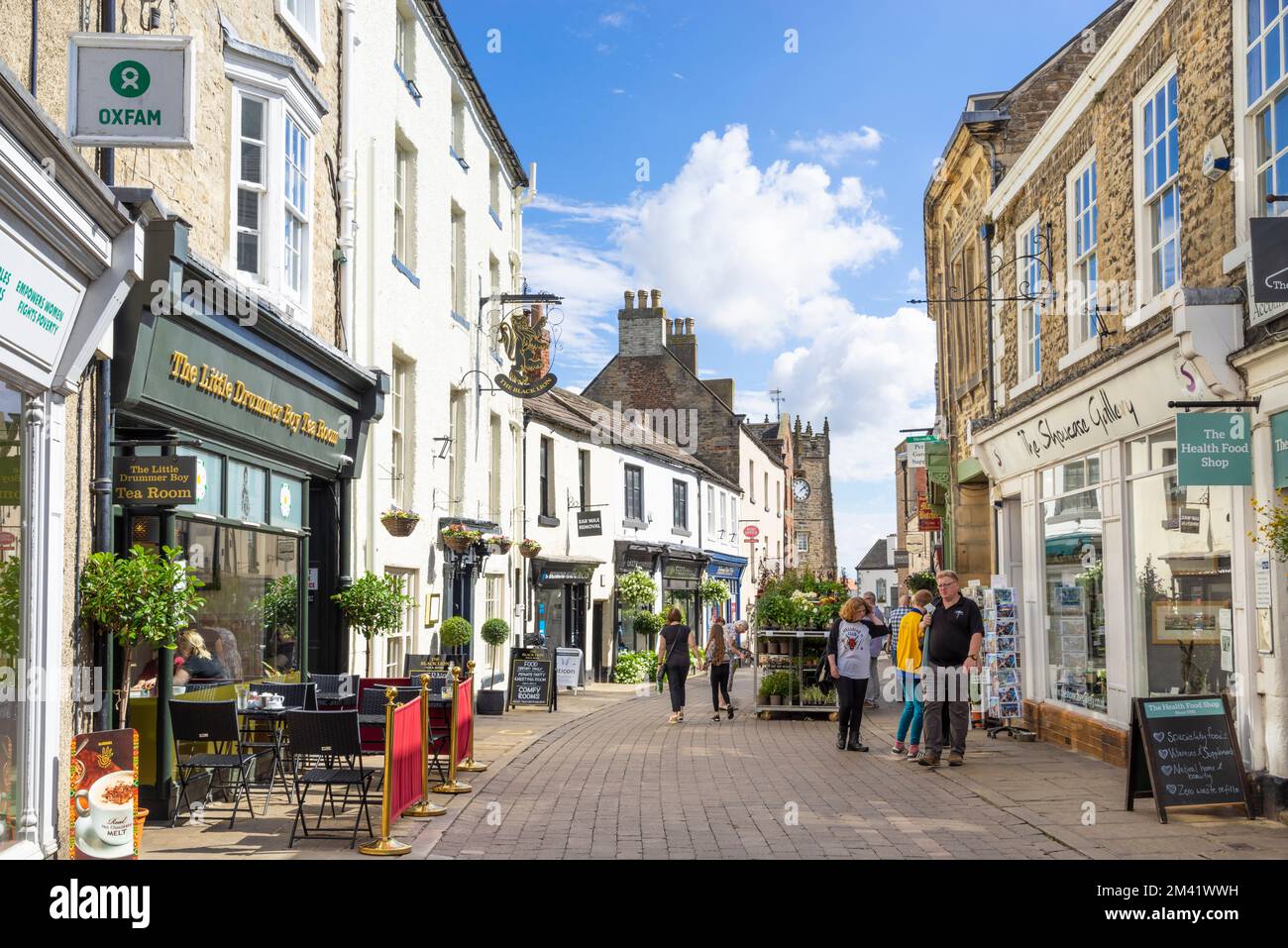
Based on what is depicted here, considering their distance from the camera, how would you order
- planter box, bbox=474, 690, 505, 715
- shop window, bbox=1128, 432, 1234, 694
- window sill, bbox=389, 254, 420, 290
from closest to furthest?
1. shop window, bbox=1128, 432, 1234, 694
2. window sill, bbox=389, 254, 420, 290
3. planter box, bbox=474, 690, 505, 715

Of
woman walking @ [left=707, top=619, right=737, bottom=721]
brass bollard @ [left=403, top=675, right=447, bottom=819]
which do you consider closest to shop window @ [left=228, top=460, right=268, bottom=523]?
brass bollard @ [left=403, top=675, right=447, bottom=819]

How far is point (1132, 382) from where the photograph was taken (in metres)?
11.4

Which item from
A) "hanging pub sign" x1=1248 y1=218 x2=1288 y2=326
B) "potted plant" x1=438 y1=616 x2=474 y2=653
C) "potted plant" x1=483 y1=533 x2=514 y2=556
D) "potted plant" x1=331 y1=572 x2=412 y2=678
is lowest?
"potted plant" x1=438 y1=616 x2=474 y2=653

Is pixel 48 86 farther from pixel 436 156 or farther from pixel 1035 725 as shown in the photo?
pixel 1035 725

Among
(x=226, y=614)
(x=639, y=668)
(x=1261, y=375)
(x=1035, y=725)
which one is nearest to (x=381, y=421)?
(x=226, y=614)

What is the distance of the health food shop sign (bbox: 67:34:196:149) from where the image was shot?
24.0ft

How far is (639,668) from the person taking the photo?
1163 inches

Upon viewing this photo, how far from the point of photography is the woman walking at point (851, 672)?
13906mm

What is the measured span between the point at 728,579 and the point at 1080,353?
2933cm

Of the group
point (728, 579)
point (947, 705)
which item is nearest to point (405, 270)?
point (947, 705)

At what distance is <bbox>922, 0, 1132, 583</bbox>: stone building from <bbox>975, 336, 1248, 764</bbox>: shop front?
2.79 m

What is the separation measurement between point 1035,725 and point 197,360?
1018cm

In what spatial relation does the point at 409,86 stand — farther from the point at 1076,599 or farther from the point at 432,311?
the point at 1076,599

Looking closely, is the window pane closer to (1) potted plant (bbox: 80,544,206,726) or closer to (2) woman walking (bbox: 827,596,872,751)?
(2) woman walking (bbox: 827,596,872,751)
